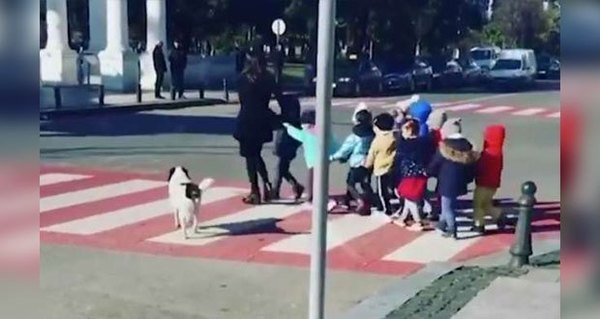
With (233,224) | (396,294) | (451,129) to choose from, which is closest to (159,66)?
(233,224)

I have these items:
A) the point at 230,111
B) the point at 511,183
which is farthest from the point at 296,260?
the point at 230,111

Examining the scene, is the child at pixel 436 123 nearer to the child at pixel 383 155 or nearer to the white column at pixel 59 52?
the child at pixel 383 155

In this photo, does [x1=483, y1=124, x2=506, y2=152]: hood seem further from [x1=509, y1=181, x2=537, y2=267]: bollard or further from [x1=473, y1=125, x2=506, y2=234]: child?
[x1=509, y1=181, x2=537, y2=267]: bollard

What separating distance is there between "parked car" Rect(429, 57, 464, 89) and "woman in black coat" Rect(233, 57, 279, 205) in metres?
40.0

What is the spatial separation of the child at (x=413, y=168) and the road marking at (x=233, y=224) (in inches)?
55.9

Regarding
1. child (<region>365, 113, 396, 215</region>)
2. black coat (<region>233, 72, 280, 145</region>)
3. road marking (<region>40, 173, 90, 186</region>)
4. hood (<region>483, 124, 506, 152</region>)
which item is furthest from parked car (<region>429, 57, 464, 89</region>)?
hood (<region>483, 124, 506, 152</region>)

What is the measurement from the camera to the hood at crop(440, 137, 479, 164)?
1002 cm

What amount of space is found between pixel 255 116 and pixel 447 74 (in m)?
43.2

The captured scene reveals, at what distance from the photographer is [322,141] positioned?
13.9 ft

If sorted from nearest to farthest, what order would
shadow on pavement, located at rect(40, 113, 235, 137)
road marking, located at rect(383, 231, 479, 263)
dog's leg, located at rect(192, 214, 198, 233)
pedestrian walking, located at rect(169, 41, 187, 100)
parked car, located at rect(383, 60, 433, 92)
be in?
road marking, located at rect(383, 231, 479, 263) < dog's leg, located at rect(192, 214, 198, 233) < shadow on pavement, located at rect(40, 113, 235, 137) < pedestrian walking, located at rect(169, 41, 187, 100) < parked car, located at rect(383, 60, 433, 92)

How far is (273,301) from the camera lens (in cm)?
762

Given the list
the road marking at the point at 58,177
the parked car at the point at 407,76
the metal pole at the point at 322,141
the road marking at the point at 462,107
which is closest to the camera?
the metal pole at the point at 322,141

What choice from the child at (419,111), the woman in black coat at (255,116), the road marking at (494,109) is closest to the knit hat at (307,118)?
the woman in black coat at (255,116)

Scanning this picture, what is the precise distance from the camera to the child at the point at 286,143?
475 inches
